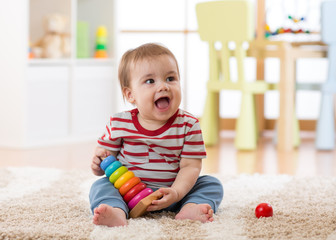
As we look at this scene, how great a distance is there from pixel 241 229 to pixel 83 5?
2.45 metres

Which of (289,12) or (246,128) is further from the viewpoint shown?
(289,12)

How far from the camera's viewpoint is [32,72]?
2.88m

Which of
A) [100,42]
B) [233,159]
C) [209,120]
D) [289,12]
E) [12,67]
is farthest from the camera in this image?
[289,12]

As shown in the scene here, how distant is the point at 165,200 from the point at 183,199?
13cm

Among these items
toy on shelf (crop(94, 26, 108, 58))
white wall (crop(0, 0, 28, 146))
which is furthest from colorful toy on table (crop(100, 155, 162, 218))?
toy on shelf (crop(94, 26, 108, 58))

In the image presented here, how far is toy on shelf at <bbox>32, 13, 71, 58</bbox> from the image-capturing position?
3.06 m

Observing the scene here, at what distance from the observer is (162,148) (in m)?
1.44

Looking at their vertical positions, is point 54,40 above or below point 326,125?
above

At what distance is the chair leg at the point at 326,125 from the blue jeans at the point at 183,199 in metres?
1.57

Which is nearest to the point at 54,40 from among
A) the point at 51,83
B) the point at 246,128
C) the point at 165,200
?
the point at 51,83

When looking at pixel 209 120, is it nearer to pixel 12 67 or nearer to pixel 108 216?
pixel 12 67

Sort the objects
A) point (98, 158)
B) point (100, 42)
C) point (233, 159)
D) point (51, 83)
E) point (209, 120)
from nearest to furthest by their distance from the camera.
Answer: point (98, 158)
point (233, 159)
point (51, 83)
point (209, 120)
point (100, 42)

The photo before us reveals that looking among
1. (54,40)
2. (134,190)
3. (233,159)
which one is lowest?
(233,159)

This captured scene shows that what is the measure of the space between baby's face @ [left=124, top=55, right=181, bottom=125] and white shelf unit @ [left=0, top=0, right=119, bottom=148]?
1534mm
